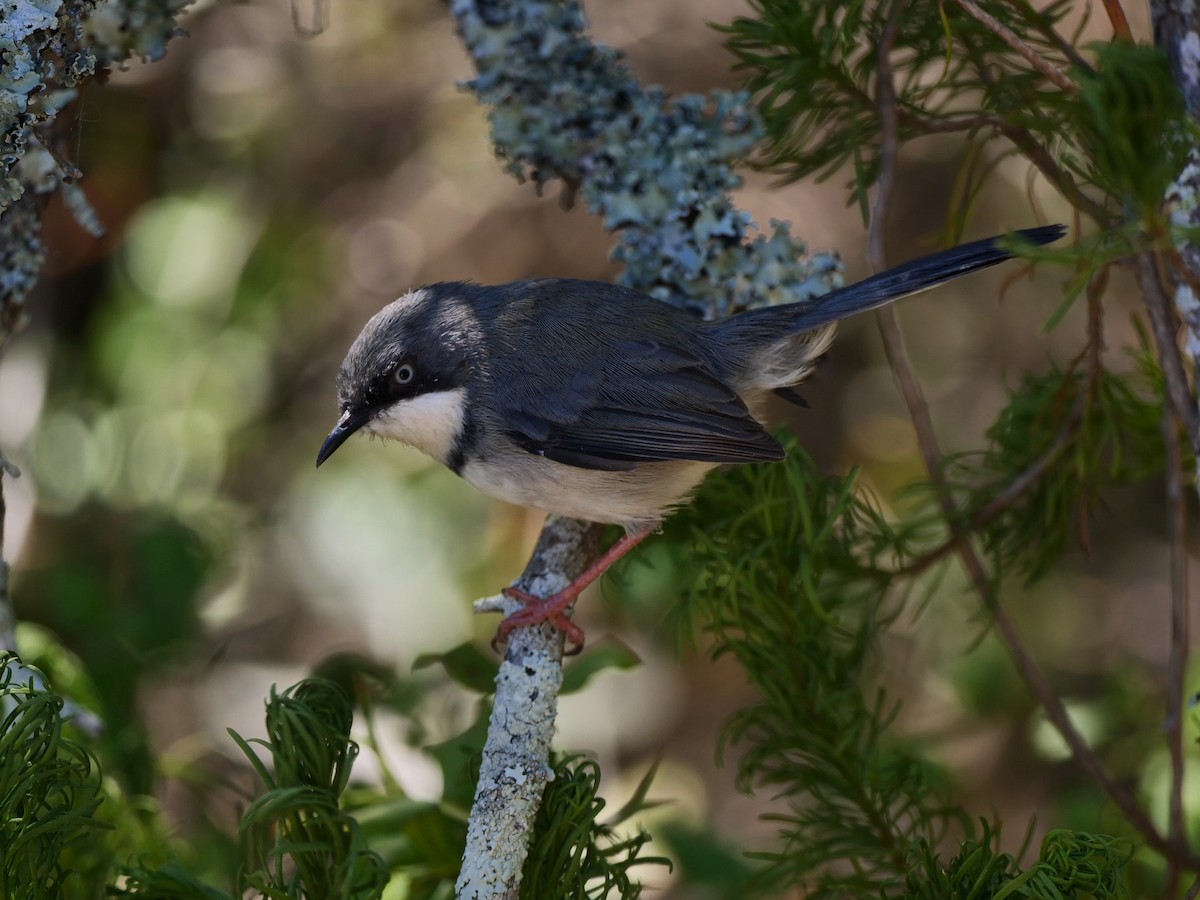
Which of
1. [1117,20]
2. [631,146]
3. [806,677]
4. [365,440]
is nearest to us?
[1117,20]

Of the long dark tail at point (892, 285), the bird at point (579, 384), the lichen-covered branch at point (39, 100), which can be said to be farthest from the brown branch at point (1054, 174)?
the lichen-covered branch at point (39, 100)

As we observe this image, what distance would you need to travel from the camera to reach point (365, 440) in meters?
3.93

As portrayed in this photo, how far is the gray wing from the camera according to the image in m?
2.38

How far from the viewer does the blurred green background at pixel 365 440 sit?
369 centimetres

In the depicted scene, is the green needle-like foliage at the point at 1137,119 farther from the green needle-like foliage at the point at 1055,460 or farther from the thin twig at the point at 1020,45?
the green needle-like foliage at the point at 1055,460

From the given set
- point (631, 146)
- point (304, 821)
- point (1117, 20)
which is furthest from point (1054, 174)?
point (304, 821)

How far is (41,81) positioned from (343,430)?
104cm

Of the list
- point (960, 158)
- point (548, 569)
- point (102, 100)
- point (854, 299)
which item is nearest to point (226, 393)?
point (102, 100)

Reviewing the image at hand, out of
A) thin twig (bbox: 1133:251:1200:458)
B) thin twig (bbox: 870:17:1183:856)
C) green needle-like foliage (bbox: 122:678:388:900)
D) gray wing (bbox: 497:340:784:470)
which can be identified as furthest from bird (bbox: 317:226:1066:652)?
green needle-like foliage (bbox: 122:678:388:900)

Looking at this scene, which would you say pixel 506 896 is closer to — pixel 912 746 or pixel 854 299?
pixel 854 299

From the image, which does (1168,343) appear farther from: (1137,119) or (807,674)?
(807,674)

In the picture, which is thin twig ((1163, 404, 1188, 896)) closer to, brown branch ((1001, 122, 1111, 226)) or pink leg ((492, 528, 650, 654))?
brown branch ((1001, 122, 1111, 226))

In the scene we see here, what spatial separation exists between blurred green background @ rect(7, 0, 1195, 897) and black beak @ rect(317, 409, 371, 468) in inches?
33.6

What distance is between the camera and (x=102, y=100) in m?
4.09
